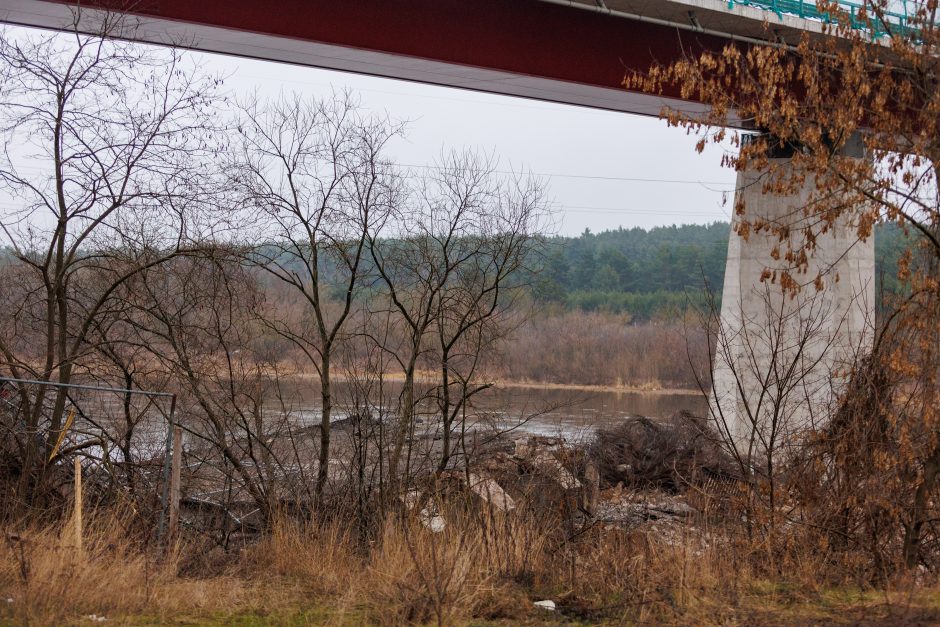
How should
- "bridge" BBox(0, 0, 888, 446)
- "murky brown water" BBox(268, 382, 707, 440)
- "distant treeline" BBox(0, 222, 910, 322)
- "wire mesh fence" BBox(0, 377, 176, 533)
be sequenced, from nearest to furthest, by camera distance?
"wire mesh fence" BBox(0, 377, 176, 533) → "bridge" BBox(0, 0, 888, 446) → "murky brown water" BBox(268, 382, 707, 440) → "distant treeline" BBox(0, 222, 910, 322)

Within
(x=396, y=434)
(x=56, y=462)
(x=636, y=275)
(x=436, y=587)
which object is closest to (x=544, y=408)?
(x=396, y=434)

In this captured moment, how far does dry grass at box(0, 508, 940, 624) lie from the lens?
5.88 m

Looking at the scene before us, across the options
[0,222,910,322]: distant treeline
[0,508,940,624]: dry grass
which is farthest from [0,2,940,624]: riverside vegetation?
[0,222,910,322]: distant treeline

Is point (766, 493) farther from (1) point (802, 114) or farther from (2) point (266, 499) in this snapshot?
(2) point (266, 499)

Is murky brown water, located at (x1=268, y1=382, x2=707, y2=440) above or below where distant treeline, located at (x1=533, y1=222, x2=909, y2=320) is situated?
Result: below

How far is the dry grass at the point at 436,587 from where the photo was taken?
5.88 m

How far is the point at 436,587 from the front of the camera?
5805mm

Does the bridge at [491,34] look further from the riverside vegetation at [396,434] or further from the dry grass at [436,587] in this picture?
the dry grass at [436,587]

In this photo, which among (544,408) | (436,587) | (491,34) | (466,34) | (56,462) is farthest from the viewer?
(491,34)

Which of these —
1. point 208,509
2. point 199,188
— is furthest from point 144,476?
point 199,188

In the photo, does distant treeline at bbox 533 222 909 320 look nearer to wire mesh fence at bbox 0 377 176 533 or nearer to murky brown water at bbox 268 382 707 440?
murky brown water at bbox 268 382 707 440

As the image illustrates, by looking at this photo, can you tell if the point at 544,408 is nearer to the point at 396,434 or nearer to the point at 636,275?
the point at 396,434

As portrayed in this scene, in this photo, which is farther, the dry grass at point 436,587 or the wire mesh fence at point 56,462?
the wire mesh fence at point 56,462

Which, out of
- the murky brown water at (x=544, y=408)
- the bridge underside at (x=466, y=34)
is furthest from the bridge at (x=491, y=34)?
the murky brown water at (x=544, y=408)
